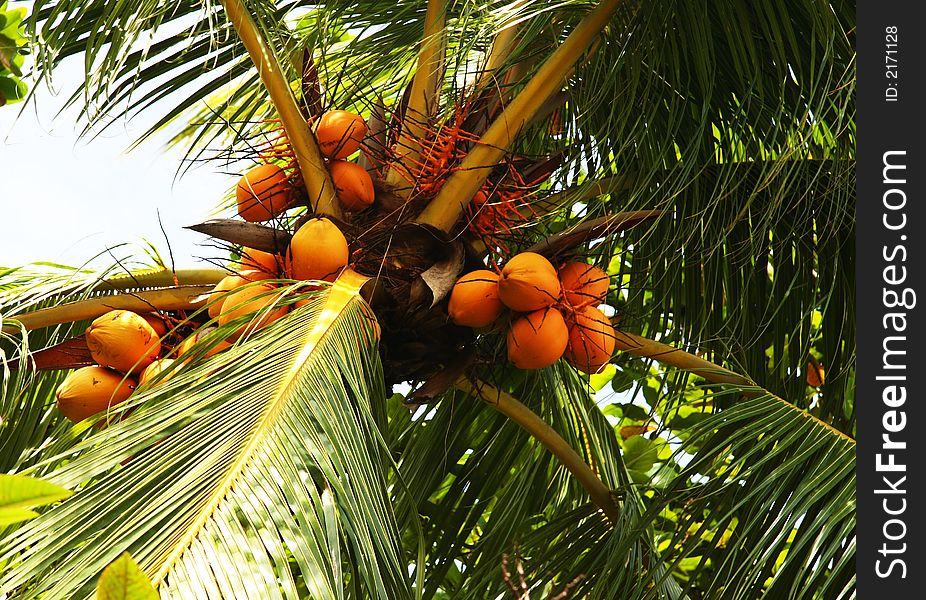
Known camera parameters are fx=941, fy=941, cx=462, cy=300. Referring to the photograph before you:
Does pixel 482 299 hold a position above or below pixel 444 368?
above

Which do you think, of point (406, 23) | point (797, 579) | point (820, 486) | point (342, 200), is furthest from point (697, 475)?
point (406, 23)

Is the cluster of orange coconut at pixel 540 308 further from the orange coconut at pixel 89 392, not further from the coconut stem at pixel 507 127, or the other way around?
the orange coconut at pixel 89 392

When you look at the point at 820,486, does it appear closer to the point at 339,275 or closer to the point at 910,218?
the point at 910,218

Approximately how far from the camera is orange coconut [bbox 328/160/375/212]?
6.81ft

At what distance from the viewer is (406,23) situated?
345cm

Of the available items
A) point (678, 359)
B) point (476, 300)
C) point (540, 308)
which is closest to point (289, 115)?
point (476, 300)

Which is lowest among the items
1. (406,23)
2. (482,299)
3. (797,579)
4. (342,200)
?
(797,579)

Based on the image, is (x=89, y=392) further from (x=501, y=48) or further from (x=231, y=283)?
(x=501, y=48)

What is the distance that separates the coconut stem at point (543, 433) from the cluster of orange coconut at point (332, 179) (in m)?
0.50

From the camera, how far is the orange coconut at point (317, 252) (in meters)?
1.88

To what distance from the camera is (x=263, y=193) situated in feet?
6.88

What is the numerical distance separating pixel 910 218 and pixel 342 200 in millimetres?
1204

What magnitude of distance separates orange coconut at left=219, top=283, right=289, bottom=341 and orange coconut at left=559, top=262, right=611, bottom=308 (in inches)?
23.6

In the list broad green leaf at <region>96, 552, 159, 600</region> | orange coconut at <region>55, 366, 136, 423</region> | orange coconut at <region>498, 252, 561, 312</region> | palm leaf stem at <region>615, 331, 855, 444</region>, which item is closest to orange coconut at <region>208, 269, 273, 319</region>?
orange coconut at <region>55, 366, 136, 423</region>
